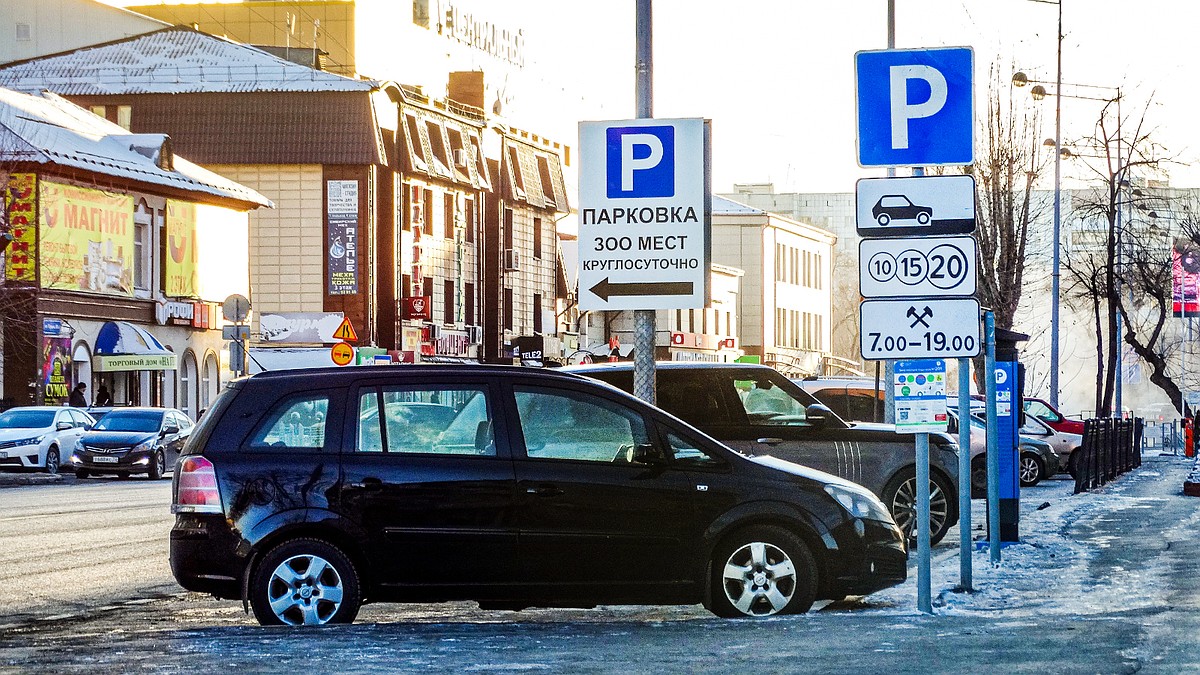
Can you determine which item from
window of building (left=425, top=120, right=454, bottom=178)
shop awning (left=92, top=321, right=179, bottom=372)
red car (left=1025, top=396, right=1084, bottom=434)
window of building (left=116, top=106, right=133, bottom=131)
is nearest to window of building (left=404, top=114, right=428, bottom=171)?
window of building (left=425, top=120, right=454, bottom=178)

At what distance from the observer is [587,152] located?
13.0 metres

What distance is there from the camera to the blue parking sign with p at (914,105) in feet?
39.6

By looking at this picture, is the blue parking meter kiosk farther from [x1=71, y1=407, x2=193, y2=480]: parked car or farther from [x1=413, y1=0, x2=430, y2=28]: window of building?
[x1=413, y1=0, x2=430, y2=28]: window of building

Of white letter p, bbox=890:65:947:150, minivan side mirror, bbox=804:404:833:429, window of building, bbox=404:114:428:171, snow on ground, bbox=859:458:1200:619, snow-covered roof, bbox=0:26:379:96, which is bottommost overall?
snow on ground, bbox=859:458:1200:619

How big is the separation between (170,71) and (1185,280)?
112 ft

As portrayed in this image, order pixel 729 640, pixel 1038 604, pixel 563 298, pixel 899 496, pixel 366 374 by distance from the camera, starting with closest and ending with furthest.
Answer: pixel 729 640 < pixel 366 374 < pixel 1038 604 < pixel 899 496 < pixel 563 298

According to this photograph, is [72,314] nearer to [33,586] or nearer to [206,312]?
[206,312]

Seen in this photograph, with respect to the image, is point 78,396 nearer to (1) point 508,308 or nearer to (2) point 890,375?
(2) point 890,375

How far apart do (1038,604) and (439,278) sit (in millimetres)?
59382

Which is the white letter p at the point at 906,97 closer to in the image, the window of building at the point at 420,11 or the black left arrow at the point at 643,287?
the black left arrow at the point at 643,287

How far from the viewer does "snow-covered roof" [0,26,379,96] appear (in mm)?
64250

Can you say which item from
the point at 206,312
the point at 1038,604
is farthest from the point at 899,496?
the point at 206,312

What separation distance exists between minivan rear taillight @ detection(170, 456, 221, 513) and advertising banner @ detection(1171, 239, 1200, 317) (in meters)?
35.7

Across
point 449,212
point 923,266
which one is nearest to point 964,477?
point 923,266
